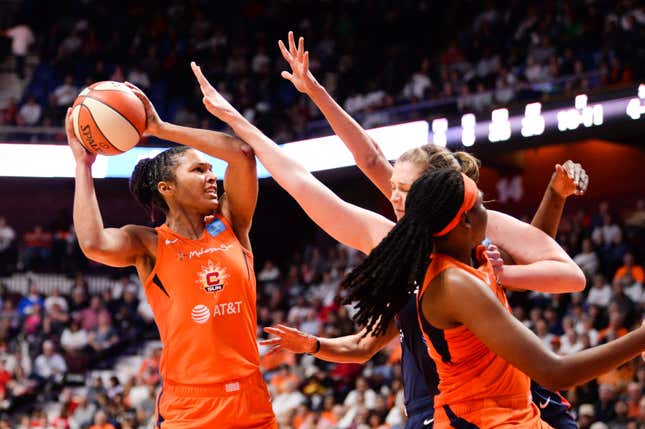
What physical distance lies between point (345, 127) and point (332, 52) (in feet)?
45.2

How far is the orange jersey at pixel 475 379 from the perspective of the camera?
265 cm

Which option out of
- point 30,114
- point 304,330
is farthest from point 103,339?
point 30,114

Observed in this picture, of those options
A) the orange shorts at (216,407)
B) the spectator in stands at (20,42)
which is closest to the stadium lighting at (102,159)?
the spectator in stands at (20,42)

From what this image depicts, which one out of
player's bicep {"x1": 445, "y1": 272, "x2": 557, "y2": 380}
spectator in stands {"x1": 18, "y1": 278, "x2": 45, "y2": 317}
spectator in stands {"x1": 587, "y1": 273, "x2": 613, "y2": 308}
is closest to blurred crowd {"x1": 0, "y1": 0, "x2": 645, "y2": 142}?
spectator in stands {"x1": 587, "y1": 273, "x2": 613, "y2": 308}

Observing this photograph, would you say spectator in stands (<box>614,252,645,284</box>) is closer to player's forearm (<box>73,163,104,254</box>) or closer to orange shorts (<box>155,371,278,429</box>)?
orange shorts (<box>155,371,278,429</box>)

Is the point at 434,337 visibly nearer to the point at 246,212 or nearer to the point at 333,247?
the point at 246,212

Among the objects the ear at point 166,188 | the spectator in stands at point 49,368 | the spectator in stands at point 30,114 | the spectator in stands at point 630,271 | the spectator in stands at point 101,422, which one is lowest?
the spectator in stands at point 101,422

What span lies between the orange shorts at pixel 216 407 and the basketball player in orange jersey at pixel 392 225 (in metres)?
0.23

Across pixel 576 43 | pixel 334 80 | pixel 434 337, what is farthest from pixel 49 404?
pixel 434 337

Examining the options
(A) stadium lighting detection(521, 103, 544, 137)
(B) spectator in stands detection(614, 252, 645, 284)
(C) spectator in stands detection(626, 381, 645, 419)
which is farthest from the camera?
(A) stadium lighting detection(521, 103, 544, 137)

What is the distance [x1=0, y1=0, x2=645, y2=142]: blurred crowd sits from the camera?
1288cm

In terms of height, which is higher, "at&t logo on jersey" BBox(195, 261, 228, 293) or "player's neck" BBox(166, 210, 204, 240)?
"player's neck" BBox(166, 210, 204, 240)

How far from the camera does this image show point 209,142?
3805mm

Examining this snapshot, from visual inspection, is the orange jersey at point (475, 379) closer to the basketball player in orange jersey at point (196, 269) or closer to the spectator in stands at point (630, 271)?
the basketball player in orange jersey at point (196, 269)
